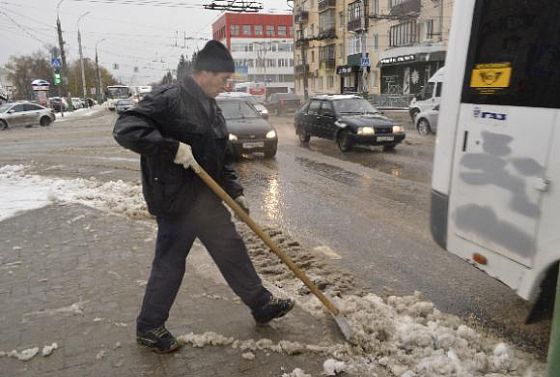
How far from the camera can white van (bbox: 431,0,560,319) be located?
274 cm

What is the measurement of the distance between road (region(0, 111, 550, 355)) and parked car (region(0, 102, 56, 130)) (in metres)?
13.4

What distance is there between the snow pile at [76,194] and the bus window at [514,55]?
4.82 meters

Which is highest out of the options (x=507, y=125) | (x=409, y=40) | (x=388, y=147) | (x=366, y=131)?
(x=409, y=40)

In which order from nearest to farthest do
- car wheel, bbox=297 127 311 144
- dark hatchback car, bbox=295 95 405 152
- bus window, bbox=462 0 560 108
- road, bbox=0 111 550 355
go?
1. bus window, bbox=462 0 560 108
2. road, bbox=0 111 550 355
3. dark hatchback car, bbox=295 95 405 152
4. car wheel, bbox=297 127 311 144

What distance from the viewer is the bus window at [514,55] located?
2732 millimetres

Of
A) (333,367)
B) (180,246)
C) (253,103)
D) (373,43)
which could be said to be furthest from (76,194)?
(373,43)

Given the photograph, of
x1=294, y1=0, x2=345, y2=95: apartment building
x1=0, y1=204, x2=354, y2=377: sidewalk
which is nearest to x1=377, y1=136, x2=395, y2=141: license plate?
x1=0, y1=204, x2=354, y2=377: sidewalk

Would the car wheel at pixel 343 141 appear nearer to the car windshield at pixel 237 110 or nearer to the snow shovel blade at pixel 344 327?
the car windshield at pixel 237 110

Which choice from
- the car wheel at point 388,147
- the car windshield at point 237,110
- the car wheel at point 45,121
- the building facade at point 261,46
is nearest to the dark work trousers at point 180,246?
the car windshield at point 237,110

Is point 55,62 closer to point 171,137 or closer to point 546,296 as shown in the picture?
point 171,137

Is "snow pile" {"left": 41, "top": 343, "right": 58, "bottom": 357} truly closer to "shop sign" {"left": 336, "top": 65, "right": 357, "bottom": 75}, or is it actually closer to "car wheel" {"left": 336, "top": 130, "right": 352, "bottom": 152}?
"car wheel" {"left": 336, "top": 130, "right": 352, "bottom": 152}

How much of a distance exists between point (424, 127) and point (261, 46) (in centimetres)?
7169

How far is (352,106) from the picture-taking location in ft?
47.7

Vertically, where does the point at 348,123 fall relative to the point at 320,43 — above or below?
below
